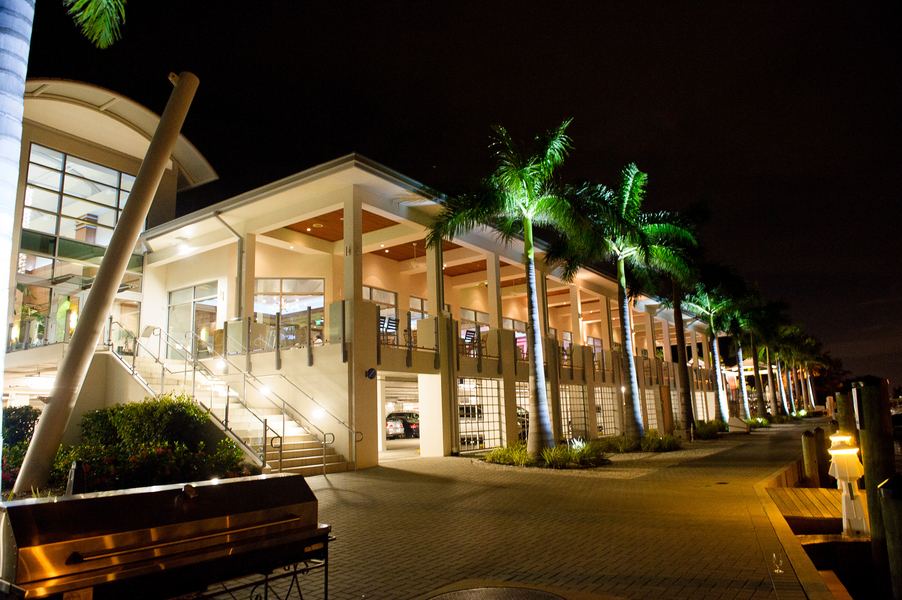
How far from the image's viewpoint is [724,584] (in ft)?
16.9

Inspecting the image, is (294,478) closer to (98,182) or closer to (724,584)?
(724,584)

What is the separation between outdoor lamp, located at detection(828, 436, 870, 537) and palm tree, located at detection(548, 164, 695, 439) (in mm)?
10964

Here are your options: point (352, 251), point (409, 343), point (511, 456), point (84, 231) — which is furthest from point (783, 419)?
point (84, 231)

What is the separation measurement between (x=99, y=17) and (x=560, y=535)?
8866mm

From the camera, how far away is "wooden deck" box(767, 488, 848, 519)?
8.57 metres

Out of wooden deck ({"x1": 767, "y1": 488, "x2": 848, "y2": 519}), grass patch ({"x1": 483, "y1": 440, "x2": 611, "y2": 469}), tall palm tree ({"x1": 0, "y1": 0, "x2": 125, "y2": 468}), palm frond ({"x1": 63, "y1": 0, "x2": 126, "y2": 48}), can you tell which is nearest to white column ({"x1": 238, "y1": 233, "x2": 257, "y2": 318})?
grass patch ({"x1": 483, "y1": 440, "x2": 611, "y2": 469})

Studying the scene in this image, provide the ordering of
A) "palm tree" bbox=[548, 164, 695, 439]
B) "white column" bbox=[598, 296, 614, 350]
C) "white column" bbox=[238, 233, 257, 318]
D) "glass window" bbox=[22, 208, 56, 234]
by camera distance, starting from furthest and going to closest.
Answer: "white column" bbox=[598, 296, 614, 350] → "glass window" bbox=[22, 208, 56, 234] → "white column" bbox=[238, 233, 257, 318] → "palm tree" bbox=[548, 164, 695, 439]

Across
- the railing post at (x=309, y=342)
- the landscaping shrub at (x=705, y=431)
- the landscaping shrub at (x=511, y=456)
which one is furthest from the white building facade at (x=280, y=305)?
the landscaping shrub at (x=511, y=456)

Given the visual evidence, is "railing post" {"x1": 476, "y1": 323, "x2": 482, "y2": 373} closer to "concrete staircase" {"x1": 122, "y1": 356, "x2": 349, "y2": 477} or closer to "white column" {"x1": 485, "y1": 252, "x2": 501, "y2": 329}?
"white column" {"x1": 485, "y1": 252, "x2": 501, "y2": 329}

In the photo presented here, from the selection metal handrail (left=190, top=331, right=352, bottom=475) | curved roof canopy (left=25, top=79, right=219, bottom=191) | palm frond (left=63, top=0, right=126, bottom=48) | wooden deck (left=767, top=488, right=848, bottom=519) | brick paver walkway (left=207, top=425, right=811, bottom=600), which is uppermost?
curved roof canopy (left=25, top=79, right=219, bottom=191)

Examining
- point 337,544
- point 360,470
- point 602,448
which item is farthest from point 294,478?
point 602,448

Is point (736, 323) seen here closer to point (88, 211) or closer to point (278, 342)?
point (278, 342)

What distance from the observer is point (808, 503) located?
946 cm

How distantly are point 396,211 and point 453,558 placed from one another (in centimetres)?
1374
